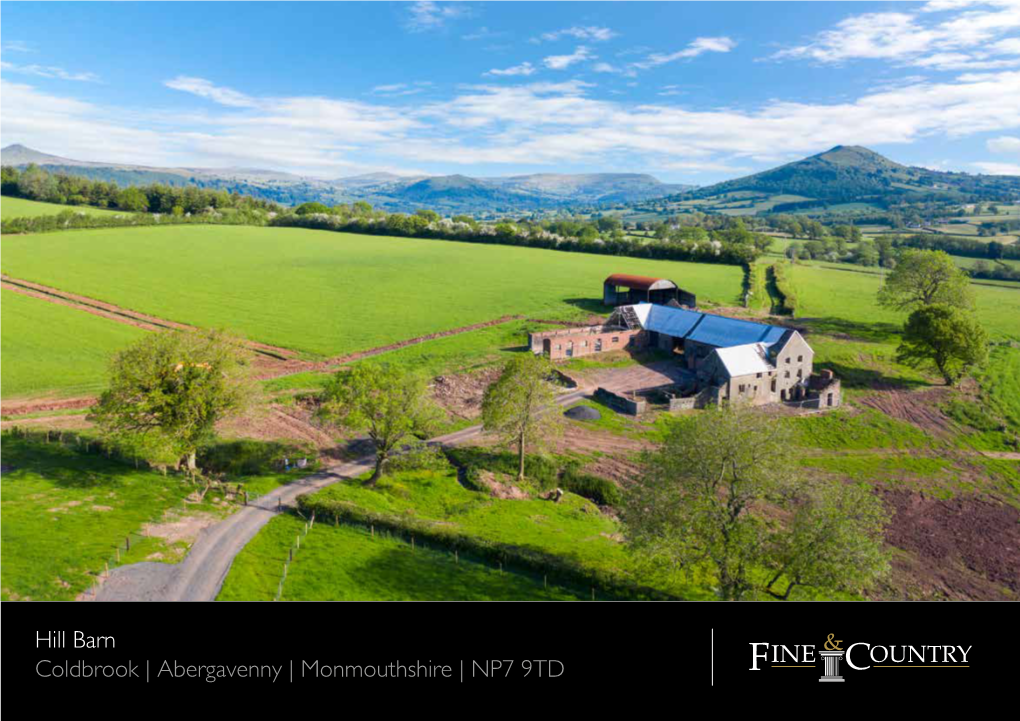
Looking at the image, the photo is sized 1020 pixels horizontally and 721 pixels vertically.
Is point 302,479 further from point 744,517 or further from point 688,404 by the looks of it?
point 688,404

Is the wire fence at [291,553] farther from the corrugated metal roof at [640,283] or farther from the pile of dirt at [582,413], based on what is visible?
the corrugated metal roof at [640,283]

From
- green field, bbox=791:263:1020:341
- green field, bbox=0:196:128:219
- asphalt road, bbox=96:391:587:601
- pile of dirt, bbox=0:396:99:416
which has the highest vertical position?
green field, bbox=0:196:128:219

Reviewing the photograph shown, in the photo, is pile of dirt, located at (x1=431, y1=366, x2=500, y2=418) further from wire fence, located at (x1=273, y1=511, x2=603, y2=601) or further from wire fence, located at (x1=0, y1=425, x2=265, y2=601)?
wire fence, located at (x1=0, y1=425, x2=265, y2=601)

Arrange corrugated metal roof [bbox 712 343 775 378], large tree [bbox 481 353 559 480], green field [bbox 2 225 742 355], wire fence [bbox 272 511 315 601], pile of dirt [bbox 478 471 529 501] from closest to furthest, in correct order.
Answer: wire fence [bbox 272 511 315 601] → pile of dirt [bbox 478 471 529 501] → large tree [bbox 481 353 559 480] → corrugated metal roof [bbox 712 343 775 378] → green field [bbox 2 225 742 355]

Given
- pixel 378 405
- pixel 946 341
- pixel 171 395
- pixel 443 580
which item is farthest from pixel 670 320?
pixel 171 395

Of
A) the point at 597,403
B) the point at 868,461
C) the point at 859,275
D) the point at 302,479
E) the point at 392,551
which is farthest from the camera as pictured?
the point at 859,275

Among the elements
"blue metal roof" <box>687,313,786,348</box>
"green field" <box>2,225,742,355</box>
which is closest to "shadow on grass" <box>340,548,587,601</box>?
"green field" <box>2,225,742,355</box>

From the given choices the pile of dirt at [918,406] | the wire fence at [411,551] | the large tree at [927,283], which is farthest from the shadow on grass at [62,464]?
the large tree at [927,283]

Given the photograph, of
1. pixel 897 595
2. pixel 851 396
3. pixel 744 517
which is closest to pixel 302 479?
pixel 744 517
